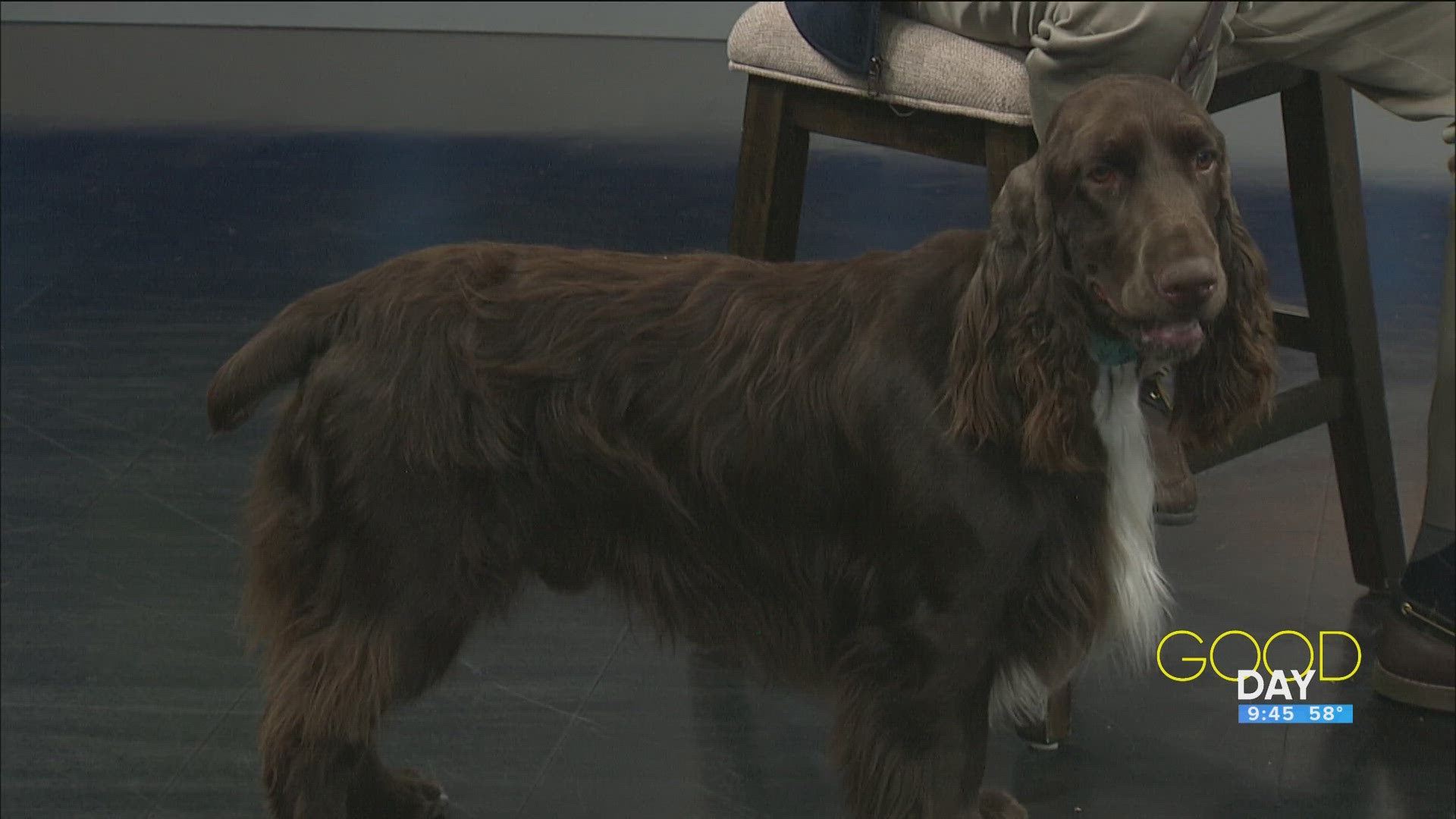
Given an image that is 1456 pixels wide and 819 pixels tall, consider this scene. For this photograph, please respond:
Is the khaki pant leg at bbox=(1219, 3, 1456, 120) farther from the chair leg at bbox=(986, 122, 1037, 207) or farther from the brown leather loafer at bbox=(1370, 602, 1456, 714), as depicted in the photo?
the brown leather loafer at bbox=(1370, 602, 1456, 714)

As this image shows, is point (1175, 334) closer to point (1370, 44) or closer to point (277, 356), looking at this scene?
point (1370, 44)

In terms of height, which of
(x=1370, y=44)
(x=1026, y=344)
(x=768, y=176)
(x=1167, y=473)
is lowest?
(x=1167, y=473)

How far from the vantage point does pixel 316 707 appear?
2.11m

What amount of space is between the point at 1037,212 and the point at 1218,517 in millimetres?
1400

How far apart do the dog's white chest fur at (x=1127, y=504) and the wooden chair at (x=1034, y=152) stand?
41 centimetres

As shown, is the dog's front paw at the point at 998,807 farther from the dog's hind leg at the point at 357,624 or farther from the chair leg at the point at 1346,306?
the chair leg at the point at 1346,306

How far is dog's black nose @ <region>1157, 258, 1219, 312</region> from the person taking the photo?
1.70 meters

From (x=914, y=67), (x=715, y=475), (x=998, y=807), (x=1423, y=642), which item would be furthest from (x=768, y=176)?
(x=1423, y=642)

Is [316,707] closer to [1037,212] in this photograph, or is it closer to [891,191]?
[1037,212]

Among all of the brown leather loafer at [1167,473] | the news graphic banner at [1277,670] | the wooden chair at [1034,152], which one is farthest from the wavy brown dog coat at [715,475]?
the news graphic banner at [1277,670]

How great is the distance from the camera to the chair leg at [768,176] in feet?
8.39

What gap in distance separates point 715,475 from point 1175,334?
56cm

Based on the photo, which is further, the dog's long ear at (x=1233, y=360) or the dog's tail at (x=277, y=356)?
the dog's tail at (x=277, y=356)

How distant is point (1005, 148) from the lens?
2275mm
